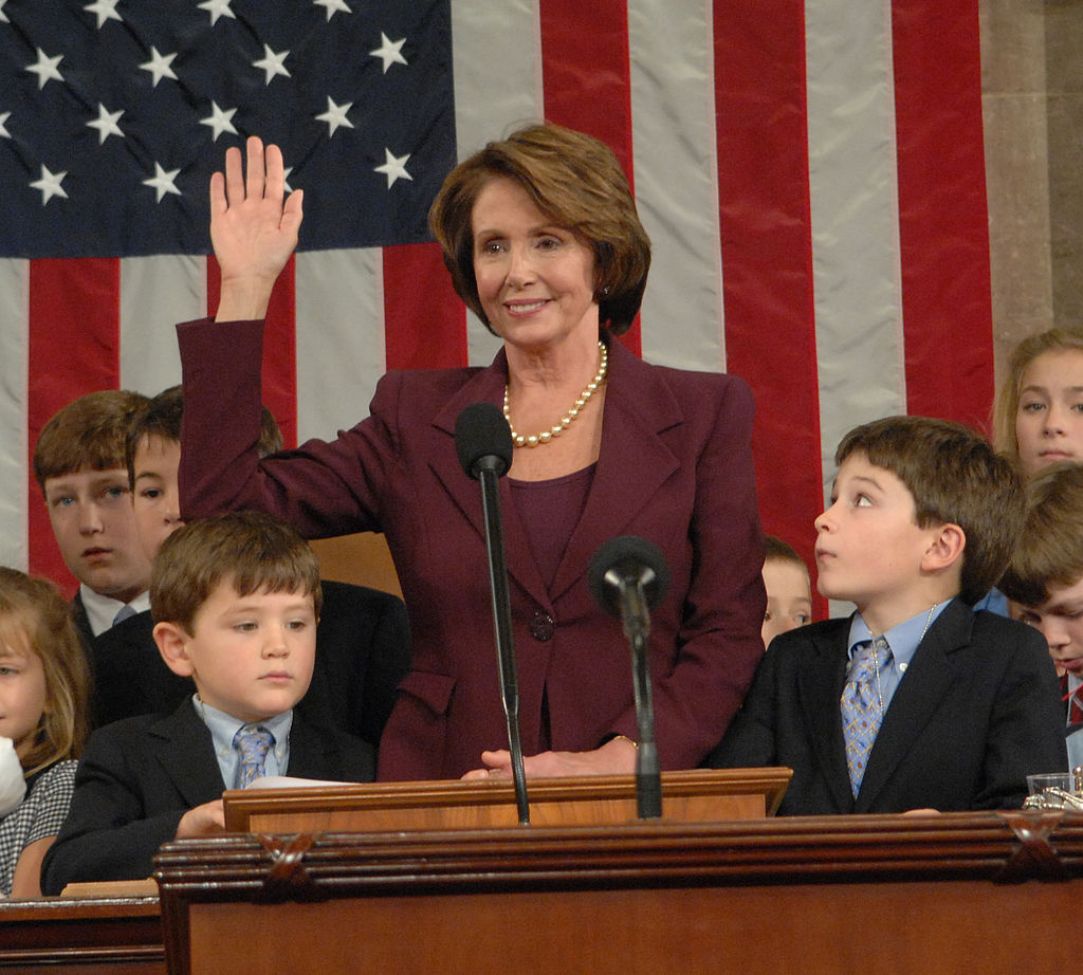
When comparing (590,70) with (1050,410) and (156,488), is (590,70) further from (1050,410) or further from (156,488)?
(156,488)

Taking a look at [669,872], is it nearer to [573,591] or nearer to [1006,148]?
[573,591]

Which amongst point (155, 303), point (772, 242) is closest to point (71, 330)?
point (155, 303)

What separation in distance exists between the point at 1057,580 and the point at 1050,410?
78 cm

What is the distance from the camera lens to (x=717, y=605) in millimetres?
2635

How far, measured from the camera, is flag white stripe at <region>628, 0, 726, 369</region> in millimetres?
4988

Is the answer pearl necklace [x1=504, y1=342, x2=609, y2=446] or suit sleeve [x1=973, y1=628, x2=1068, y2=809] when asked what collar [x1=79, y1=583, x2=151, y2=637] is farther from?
suit sleeve [x1=973, y1=628, x2=1068, y2=809]

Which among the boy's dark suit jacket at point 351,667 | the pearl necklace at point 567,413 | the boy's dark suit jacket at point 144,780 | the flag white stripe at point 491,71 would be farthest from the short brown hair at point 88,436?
the pearl necklace at point 567,413

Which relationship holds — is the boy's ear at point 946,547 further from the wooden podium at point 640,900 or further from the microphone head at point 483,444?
the wooden podium at point 640,900

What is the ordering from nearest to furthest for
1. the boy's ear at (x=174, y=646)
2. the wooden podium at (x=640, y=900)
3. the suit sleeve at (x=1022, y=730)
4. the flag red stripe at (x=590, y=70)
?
the wooden podium at (x=640, y=900), the suit sleeve at (x=1022, y=730), the boy's ear at (x=174, y=646), the flag red stripe at (x=590, y=70)

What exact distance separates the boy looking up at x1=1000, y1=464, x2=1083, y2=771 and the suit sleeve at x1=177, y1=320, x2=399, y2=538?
48.3 inches

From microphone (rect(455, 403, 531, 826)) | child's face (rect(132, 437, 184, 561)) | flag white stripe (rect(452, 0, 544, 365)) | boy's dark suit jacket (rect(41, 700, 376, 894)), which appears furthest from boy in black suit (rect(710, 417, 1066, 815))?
flag white stripe (rect(452, 0, 544, 365))

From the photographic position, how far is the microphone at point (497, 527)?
5.96 ft

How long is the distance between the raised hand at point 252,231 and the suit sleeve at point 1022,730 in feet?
4.17

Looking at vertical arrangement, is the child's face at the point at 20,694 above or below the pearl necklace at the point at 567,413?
below
